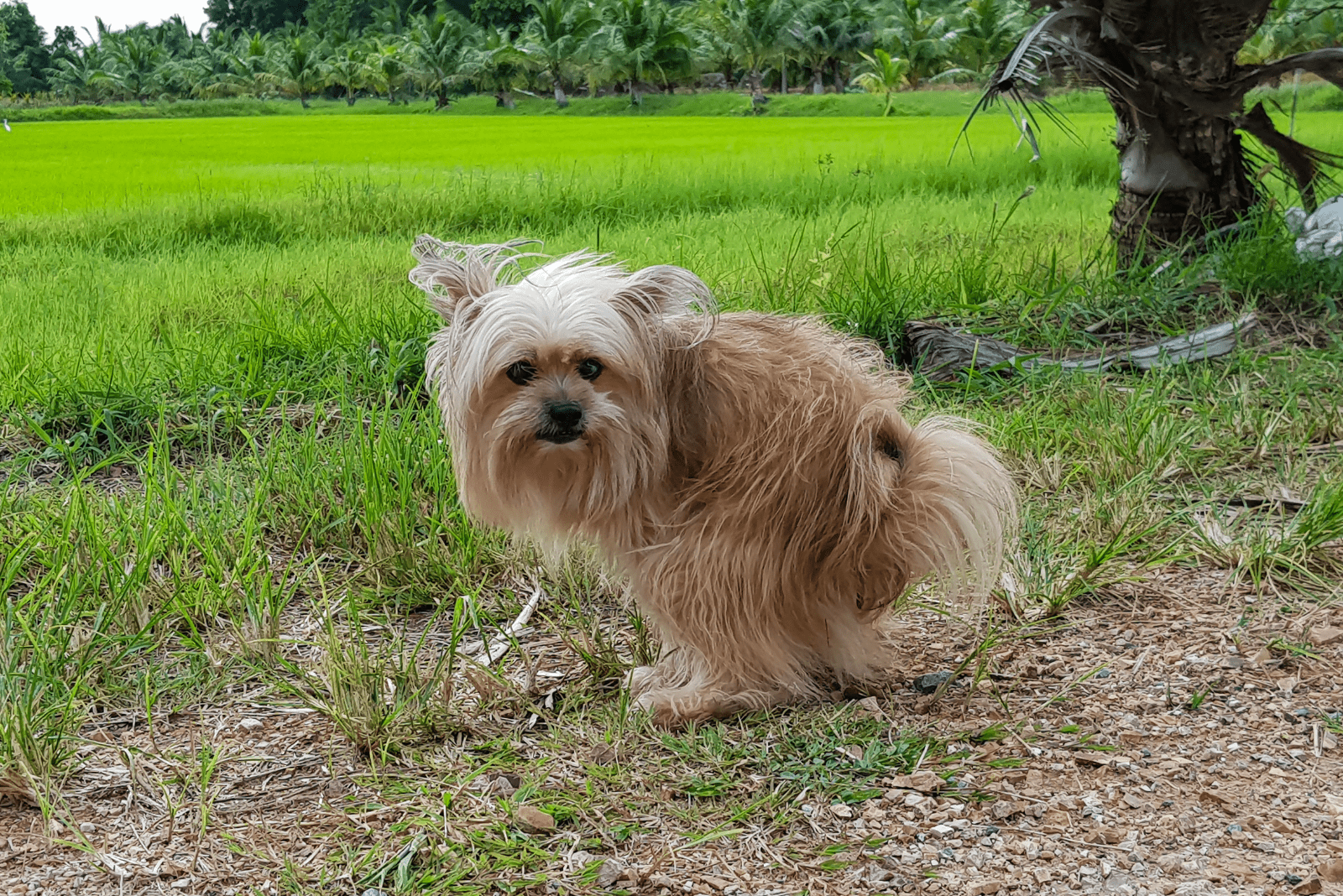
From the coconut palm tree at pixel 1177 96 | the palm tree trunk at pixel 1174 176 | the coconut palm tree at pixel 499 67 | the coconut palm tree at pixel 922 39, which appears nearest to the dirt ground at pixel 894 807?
the coconut palm tree at pixel 1177 96

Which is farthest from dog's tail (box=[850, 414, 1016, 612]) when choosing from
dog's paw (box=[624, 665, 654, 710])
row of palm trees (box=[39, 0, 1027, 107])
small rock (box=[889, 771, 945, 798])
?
row of palm trees (box=[39, 0, 1027, 107])

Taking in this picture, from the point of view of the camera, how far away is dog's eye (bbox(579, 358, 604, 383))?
2.50 meters

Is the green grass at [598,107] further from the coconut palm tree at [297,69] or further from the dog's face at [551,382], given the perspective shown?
the dog's face at [551,382]

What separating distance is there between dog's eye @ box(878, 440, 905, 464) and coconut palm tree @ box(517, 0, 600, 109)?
150 ft

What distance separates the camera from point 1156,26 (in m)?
5.50

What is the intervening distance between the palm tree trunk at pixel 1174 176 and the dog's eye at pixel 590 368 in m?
4.13

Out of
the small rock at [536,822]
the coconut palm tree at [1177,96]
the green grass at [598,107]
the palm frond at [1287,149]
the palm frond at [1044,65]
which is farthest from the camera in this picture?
the green grass at [598,107]

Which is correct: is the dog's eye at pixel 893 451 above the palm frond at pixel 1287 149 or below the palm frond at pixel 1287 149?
below

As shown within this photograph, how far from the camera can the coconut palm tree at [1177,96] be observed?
17.9ft

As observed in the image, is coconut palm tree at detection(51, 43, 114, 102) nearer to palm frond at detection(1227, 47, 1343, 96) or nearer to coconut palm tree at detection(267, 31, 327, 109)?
coconut palm tree at detection(267, 31, 327, 109)

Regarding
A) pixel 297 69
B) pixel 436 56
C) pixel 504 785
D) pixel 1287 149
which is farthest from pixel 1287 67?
pixel 297 69

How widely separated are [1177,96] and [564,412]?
4.54 m

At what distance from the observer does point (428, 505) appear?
3951 mm

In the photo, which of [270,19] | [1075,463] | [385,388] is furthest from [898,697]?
[270,19]
